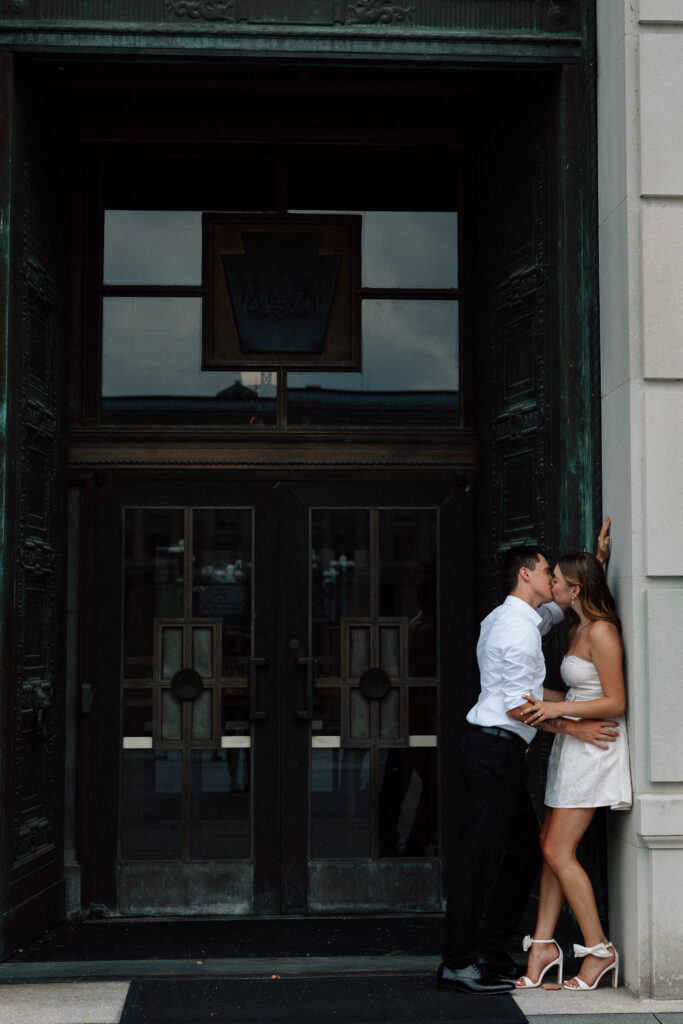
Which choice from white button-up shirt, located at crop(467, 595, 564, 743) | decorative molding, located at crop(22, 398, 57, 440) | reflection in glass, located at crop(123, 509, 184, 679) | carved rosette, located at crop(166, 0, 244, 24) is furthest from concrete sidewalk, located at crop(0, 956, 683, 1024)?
carved rosette, located at crop(166, 0, 244, 24)

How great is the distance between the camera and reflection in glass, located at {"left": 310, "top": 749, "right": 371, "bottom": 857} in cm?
709

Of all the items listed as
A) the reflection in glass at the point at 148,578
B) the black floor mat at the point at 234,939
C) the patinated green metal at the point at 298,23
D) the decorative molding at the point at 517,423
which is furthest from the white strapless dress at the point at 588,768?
the patinated green metal at the point at 298,23

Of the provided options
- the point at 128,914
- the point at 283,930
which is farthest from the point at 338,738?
the point at 128,914

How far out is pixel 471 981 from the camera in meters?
5.56

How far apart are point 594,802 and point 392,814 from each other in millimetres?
1761

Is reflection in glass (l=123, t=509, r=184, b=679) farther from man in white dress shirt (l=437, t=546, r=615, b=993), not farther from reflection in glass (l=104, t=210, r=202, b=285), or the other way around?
man in white dress shirt (l=437, t=546, r=615, b=993)

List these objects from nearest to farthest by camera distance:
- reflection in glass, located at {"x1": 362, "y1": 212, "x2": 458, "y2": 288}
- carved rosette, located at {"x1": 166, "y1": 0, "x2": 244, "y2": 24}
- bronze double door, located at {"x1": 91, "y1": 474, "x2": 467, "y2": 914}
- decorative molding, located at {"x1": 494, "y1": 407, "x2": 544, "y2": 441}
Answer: carved rosette, located at {"x1": 166, "y1": 0, "x2": 244, "y2": 24} → decorative molding, located at {"x1": 494, "y1": 407, "x2": 544, "y2": 441} → bronze double door, located at {"x1": 91, "y1": 474, "x2": 467, "y2": 914} → reflection in glass, located at {"x1": 362, "y1": 212, "x2": 458, "y2": 288}

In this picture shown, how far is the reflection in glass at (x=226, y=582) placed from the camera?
23.4 ft

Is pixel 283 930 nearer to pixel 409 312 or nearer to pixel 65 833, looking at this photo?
pixel 65 833

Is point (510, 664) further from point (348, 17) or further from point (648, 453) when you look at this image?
point (348, 17)

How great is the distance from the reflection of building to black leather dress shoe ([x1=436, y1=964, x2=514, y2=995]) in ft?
2.83

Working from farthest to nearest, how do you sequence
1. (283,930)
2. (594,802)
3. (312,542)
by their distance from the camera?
(312,542) < (283,930) < (594,802)

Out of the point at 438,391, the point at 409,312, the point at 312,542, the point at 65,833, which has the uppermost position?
the point at 409,312

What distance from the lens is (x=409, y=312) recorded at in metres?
7.41
